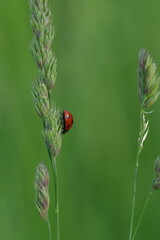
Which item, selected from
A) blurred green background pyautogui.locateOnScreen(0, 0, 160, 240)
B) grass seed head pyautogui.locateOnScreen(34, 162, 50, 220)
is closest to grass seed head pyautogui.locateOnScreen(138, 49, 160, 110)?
grass seed head pyautogui.locateOnScreen(34, 162, 50, 220)

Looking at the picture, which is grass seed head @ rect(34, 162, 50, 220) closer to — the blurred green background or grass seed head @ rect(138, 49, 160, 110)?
grass seed head @ rect(138, 49, 160, 110)

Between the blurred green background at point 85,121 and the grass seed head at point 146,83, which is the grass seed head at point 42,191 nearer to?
the grass seed head at point 146,83

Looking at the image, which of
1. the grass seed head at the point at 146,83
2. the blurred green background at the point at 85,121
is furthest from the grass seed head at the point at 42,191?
the blurred green background at the point at 85,121

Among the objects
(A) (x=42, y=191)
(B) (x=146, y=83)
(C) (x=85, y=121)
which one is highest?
(B) (x=146, y=83)

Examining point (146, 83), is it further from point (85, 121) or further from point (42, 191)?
point (85, 121)

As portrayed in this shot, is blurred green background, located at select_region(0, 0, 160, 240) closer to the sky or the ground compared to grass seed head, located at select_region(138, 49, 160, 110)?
closer to the ground

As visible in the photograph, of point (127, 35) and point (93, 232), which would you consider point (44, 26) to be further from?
point (127, 35)

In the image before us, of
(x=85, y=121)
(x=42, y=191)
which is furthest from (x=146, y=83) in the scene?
(x=85, y=121)

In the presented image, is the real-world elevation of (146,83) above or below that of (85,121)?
above

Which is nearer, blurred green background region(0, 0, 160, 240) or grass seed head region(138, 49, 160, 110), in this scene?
grass seed head region(138, 49, 160, 110)
